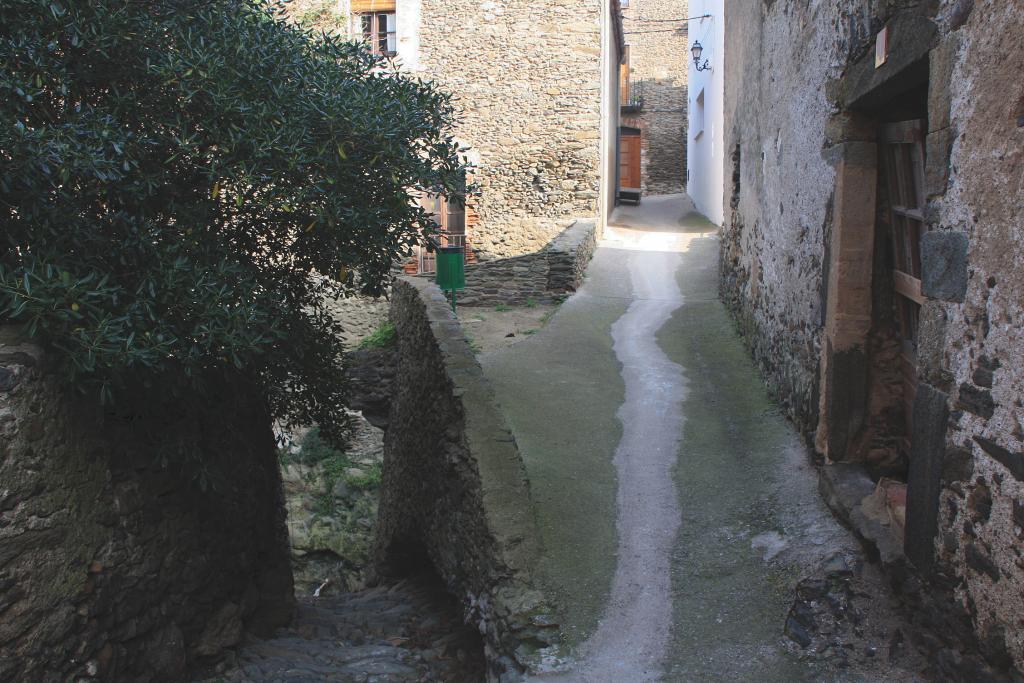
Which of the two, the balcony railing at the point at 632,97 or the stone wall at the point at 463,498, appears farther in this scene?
the balcony railing at the point at 632,97

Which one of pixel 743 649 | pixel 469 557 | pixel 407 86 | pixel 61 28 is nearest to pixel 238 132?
pixel 61 28

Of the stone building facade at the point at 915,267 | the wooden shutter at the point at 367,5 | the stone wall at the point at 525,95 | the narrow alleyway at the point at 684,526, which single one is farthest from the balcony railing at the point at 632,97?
the stone building facade at the point at 915,267

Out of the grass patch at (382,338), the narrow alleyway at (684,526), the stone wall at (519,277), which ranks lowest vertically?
the narrow alleyway at (684,526)

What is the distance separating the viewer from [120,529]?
4363 mm

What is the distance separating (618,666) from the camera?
3.97 metres

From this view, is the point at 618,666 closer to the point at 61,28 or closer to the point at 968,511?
the point at 968,511

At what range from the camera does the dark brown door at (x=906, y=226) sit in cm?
423

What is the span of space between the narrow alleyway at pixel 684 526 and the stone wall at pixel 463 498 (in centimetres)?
24

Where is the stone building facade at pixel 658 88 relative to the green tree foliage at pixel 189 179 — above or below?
above

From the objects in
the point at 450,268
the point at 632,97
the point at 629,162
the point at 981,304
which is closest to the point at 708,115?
the point at 629,162

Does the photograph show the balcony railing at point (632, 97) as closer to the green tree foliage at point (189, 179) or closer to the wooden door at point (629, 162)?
the wooden door at point (629, 162)

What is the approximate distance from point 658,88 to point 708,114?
1279 cm

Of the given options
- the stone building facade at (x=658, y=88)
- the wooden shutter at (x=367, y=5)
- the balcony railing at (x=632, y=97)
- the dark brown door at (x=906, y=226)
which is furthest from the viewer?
the stone building facade at (x=658, y=88)

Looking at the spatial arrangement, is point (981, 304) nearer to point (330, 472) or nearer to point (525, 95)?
point (330, 472)
